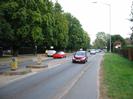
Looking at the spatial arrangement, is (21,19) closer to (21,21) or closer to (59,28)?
(21,21)

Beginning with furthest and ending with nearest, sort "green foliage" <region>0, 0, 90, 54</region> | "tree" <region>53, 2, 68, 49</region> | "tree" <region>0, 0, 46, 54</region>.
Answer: "tree" <region>53, 2, 68, 49</region> → "tree" <region>0, 0, 46, 54</region> → "green foliage" <region>0, 0, 90, 54</region>

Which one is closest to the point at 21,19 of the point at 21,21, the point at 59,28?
the point at 21,21

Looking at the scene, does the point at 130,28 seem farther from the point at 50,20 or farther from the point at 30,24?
the point at 50,20

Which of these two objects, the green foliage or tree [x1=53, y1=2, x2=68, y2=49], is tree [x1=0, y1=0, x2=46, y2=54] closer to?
the green foliage

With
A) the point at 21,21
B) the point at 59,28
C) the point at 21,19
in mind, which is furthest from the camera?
the point at 59,28

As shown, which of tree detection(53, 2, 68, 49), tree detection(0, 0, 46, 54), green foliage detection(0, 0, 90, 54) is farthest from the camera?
tree detection(53, 2, 68, 49)

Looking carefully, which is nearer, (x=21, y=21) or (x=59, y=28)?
(x=21, y=21)

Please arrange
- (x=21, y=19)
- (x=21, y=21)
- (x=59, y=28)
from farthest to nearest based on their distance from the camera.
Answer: (x=59, y=28)
(x=21, y=21)
(x=21, y=19)

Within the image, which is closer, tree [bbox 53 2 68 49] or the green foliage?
the green foliage

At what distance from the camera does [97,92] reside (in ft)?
49.4

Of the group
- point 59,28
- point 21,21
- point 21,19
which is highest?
point 59,28

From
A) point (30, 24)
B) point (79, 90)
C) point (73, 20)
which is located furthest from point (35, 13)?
point (73, 20)

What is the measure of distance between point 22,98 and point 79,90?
11.1ft

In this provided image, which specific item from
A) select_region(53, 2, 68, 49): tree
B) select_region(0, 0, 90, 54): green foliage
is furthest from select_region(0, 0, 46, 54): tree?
select_region(53, 2, 68, 49): tree
